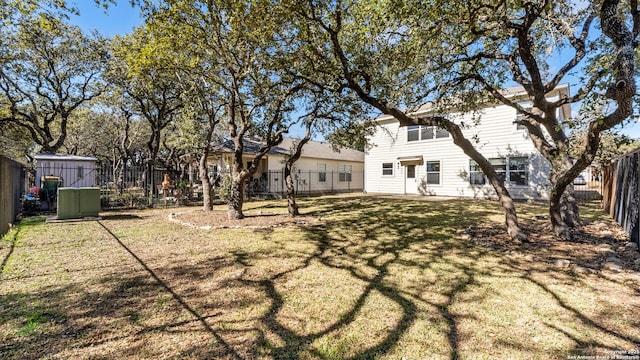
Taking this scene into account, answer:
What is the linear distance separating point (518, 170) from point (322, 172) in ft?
42.6

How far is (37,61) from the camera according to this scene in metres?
13.1

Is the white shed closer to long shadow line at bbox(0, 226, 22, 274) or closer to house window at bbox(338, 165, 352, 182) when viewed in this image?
long shadow line at bbox(0, 226, 22, 274)

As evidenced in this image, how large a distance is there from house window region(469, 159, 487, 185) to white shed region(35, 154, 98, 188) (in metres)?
19.0

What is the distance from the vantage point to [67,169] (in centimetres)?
1239

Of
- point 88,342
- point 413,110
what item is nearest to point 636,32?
point 413,110

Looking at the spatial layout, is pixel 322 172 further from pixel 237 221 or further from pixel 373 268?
pixel 373 268

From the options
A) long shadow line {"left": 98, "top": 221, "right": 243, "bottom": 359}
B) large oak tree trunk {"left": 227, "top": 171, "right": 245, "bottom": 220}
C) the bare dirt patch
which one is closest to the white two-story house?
the bare dirt patch

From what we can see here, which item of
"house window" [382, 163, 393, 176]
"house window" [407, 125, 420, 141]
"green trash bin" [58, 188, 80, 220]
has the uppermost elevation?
"house window" [407, 125, 420, 141]

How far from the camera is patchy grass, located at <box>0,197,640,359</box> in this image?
2662 millimetres

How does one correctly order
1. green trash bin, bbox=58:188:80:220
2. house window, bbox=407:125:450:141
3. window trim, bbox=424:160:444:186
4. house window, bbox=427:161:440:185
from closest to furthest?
green trash bin, bbox=58:188:80:220, house window, bbox=407:125:450:141, window trim, bbox=424:160:444:186, house window, bbox=427:161:440:185

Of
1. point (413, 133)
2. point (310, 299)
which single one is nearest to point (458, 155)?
point (413, 133)

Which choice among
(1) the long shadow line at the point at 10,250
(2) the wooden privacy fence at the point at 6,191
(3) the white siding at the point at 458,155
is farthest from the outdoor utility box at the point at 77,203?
(3) the white siding at the point at 458,155

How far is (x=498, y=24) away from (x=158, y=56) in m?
7.63

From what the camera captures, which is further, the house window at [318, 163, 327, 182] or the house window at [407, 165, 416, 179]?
the house window at [318, 163, 327, 182]
